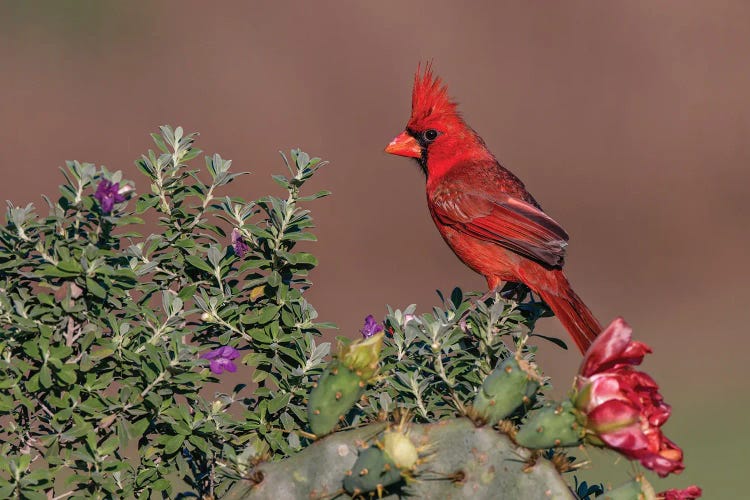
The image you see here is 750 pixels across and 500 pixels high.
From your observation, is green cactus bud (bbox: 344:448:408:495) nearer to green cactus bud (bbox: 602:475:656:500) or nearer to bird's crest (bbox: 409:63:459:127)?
green cactus bud (bbox: 602:475:656:500)

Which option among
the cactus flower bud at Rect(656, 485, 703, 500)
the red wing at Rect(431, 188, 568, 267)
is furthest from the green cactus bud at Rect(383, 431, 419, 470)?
the red wing at Rect(431, 188, 568, 267)

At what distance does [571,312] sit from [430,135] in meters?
1.30

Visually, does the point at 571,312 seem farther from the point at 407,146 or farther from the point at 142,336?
the point at 142,336

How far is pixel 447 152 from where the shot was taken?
489 cm

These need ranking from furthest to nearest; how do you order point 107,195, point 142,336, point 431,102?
point 431,102 < point 142,336 < point 107,195

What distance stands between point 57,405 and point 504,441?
3.60 ft

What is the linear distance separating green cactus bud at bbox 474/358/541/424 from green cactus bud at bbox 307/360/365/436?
0.81 feet

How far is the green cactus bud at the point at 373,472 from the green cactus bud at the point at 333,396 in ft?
Result: 0.47

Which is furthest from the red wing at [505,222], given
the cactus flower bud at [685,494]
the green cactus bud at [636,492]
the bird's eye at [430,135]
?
the green cactus bud at [636,492]

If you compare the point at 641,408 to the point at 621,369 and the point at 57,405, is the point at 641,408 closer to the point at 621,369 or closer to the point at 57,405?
the point at 621,369

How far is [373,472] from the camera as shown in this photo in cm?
187

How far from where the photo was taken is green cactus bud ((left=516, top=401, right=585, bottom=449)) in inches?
75.6

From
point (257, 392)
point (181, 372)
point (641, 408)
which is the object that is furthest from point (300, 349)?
point (641, 408)

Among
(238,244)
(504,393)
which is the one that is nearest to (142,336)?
(238,244)
